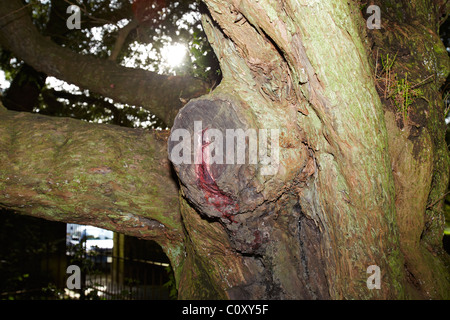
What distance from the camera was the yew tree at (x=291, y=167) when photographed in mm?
1847

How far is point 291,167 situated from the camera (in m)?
2.08

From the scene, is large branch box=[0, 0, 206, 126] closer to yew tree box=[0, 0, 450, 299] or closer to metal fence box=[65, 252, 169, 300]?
yew tree box=[0, 0, 450, 299]

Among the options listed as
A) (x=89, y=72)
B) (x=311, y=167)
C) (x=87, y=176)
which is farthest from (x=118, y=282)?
(x=311, y=167)

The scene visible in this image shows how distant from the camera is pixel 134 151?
261 cm

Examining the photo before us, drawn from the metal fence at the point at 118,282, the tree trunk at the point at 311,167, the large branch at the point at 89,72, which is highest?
the large branch at the point at 89,72

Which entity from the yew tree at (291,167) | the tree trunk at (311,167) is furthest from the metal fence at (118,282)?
the tree trunk at (311,167)

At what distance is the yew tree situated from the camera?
1.85 meters

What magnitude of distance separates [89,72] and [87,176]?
229cm

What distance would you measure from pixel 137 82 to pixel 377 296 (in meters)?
3.31

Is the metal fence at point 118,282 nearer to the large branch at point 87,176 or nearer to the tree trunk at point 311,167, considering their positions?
the large branch at point 87,176

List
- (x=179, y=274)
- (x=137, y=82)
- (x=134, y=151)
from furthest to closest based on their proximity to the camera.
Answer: (x=137, y=82) < (x=179, y=274) < (x=134, y=151)

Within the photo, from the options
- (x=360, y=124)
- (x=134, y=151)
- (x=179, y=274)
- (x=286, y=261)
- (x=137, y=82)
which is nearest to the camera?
(x=360, y=124)

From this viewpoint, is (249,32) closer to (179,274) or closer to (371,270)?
(371,270)
